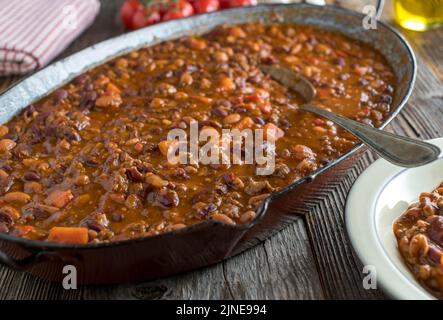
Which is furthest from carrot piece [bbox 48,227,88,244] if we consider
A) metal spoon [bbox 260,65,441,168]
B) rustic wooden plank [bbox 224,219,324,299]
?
metal spoon [bbox 260,65,441,168]

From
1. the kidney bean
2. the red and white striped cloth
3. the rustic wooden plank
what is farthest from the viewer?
the red and white striped cloth

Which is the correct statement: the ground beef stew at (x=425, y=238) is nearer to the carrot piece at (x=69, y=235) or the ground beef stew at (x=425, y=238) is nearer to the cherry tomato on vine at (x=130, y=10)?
the carrot piece at (x=69, y=235)

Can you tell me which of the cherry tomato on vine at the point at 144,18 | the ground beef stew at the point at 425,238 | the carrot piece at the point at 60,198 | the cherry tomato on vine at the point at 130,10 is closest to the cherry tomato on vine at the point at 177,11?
the cherry tomato on vine at the point at 144,18

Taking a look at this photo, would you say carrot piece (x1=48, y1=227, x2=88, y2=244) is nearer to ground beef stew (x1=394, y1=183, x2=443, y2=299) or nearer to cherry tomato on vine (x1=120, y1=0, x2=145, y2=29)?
ground beef stew (x1=394, y1=183, x2=443, y2=299)

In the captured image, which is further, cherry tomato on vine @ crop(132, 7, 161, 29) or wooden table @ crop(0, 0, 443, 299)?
cherry tomato on vine @ crop(132, 7, 161, 29)

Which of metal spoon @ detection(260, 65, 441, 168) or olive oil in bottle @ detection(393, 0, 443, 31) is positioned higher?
olive oil in bottle @ detection(393, 0, 443, 31)

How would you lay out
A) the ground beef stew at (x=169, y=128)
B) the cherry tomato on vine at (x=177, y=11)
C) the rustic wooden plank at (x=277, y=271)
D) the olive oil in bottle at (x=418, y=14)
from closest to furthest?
the rustic wooden plank at (x=277, y=271)
the ground beef stew at (x=169, y=128)
the olive oil in bottle at (x=418, y=14)
the cherry tomato on vine at (x=177, y=11)

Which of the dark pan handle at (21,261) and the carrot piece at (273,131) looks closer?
the dark pan handle at (21,261)
